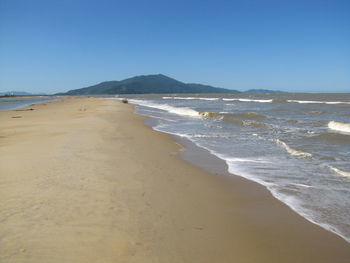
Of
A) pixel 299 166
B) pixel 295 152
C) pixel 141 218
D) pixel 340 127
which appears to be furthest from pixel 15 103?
pixel 141 218

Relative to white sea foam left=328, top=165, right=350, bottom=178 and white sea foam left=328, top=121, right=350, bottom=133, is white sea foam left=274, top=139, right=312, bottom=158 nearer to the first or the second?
white sea foam left=328, top=165, right=350, bottom=178

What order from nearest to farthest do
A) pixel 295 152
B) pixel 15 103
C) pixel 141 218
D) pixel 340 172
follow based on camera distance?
pixel 141 218
pixel 340 172
pixel 295 152
pixel 15 103

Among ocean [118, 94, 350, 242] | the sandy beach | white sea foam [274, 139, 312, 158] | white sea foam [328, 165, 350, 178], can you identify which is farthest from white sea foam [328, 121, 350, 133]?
the sandy beach

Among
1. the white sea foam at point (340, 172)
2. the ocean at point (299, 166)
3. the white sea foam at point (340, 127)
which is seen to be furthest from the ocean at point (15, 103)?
the white sea foam at point (340, 172)

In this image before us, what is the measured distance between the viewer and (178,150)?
10562mm

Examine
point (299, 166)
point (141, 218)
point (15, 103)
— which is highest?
point (141, 218)

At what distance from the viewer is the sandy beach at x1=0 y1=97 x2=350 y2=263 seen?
136 inches

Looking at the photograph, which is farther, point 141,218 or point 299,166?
point 299,166

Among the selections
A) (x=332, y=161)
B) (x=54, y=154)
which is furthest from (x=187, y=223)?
(x=332, y=161)

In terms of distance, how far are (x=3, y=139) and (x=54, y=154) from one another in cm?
458

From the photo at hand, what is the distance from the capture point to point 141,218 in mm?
4344

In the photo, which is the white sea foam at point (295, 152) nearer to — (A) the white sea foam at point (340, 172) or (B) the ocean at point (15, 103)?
(A) the white sea foam at point (340, 172)

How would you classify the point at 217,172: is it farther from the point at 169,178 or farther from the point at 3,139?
the point at 3,139

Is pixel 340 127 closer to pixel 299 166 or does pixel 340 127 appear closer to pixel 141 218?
pixel 299 166
